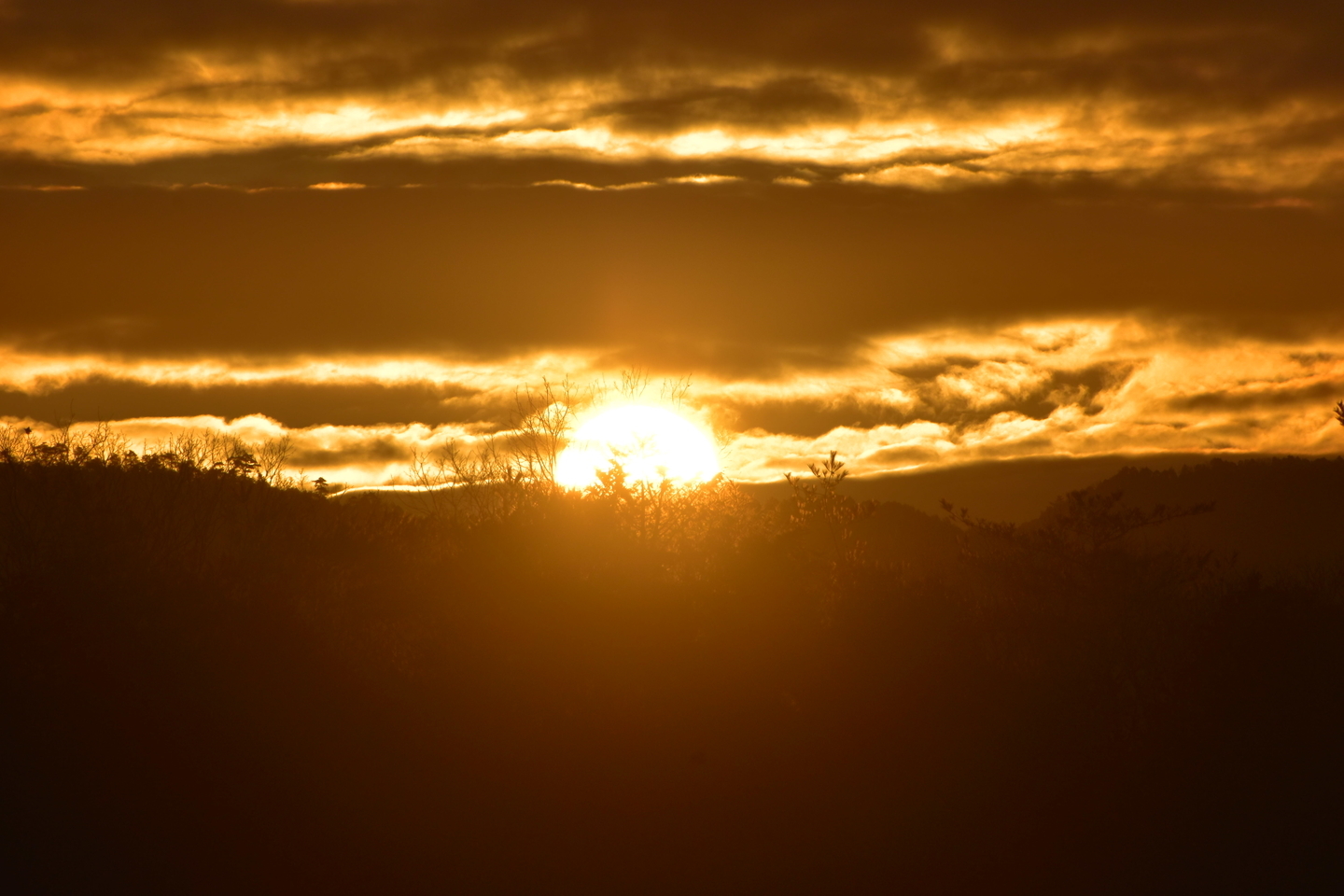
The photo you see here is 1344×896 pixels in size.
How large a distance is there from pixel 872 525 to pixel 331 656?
109394 millimetres

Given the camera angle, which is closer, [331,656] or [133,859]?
[133,859]

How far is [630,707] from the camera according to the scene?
139 ft

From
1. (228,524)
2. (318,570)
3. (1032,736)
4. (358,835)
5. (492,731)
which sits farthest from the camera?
(228,524)

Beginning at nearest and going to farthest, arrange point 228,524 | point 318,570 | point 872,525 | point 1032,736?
point 1032,736 < point 318,570 < point 228,524 < point 872,525

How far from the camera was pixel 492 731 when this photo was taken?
1547 inches

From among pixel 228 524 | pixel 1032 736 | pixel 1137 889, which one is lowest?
pixel 1137 889

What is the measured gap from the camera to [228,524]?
53.8 m

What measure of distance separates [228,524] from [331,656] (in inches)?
662

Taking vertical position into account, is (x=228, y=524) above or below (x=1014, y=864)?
above

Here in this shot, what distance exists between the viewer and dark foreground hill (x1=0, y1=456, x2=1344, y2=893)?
3278 centimetres

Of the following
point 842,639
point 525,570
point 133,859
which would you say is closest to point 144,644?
point 133,859

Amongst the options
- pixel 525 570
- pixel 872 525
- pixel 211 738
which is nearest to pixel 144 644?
pixel 211 738

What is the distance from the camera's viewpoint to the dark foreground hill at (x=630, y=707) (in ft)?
108

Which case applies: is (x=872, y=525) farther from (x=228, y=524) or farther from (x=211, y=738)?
(x=211, y=738)
